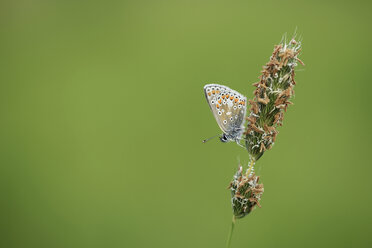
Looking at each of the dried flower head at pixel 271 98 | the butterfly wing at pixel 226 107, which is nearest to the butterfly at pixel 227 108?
the butterfly wing at pixel 226 107

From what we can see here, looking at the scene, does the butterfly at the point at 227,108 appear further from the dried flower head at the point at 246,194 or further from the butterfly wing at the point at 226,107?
the dried flower head at the point at 246,194

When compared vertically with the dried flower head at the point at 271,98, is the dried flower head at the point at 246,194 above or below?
below

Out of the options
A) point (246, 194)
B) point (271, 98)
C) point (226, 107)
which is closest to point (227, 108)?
point (226, 107)

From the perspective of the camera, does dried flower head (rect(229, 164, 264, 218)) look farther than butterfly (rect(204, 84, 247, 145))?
No

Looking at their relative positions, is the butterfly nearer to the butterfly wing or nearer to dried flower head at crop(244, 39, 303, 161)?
the butterfly wing

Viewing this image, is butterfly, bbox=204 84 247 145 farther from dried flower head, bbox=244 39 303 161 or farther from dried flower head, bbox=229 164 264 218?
dried flower head, bbox=229 164 264 218

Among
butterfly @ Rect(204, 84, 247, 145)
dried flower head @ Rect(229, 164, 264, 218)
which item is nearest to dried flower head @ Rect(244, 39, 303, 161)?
dried flower head @ Rect(229, 164, 264, 218)

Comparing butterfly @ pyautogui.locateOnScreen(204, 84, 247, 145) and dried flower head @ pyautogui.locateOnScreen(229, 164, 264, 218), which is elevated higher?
butterfly @ pyautogui.locateOnScreen(204, 84, 247, 145)
